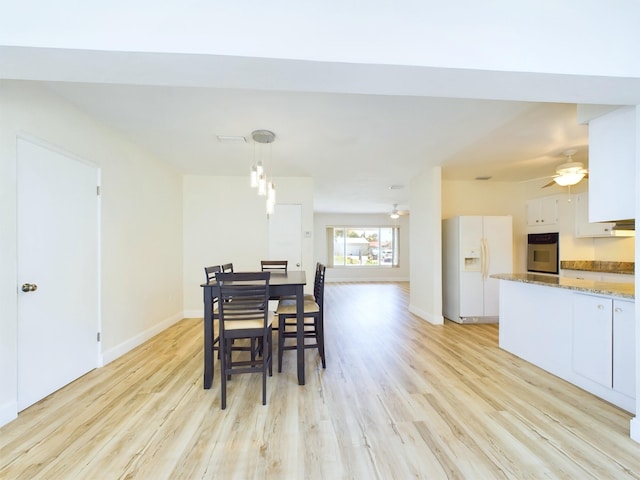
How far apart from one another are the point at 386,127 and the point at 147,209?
126 inches

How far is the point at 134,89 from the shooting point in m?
2.27

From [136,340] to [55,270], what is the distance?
4.76 ft

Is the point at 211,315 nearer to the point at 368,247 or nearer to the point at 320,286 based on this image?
the point at 320,286

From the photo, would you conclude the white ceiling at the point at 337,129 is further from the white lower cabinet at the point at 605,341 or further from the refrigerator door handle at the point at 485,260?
→ the white lower cabinet at the point at 605,341

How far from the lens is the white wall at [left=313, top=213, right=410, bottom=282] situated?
10219 mm

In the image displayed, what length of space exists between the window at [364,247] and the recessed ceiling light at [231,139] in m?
7.15

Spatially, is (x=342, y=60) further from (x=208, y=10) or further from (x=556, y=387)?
(x=556, y=387)

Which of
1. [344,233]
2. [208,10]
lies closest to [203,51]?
[208,10]

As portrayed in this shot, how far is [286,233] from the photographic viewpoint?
5047 mm

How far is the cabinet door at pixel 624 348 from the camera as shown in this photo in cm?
206

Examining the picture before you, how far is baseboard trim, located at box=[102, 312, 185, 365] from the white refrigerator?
15.0ft

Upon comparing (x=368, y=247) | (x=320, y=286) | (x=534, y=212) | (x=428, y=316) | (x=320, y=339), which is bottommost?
(x=428, y=316)

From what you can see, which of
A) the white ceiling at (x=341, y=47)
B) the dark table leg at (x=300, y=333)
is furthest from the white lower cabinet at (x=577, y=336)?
the dark table leg at (x=300, y=333)

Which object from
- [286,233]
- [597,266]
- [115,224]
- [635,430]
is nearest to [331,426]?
[635,430]
